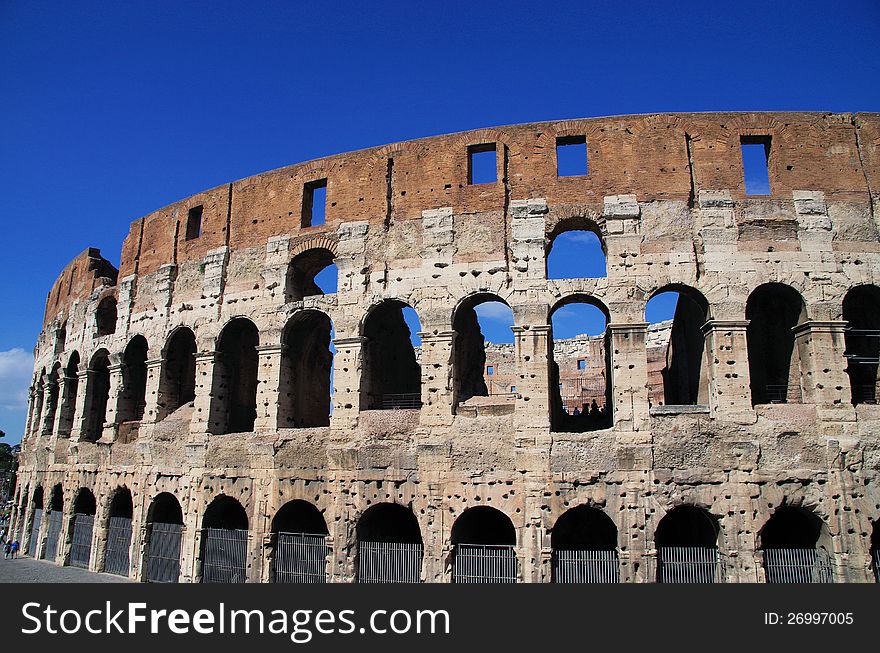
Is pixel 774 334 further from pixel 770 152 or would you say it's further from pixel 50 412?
pixel 50 412

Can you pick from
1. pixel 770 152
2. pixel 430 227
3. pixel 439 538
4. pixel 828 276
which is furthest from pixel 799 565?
pixel 430 227

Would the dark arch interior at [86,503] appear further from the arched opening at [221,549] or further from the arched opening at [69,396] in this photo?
the arched opening at [221,549]

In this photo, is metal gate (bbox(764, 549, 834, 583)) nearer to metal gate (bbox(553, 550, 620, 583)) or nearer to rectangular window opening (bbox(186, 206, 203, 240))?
metal gate (bbox(553, 550, 620, 583))

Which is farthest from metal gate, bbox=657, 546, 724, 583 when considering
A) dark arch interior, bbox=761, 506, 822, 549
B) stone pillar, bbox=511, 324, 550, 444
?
stone pillar, bbox=511, 324, 550, 444

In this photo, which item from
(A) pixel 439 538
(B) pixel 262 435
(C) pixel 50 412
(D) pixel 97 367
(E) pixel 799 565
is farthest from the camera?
(C) pixel 50 412

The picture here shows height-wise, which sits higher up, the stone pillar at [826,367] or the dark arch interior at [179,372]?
the dark arch interior at [179,372]

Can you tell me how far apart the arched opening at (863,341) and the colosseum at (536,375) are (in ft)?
0.16

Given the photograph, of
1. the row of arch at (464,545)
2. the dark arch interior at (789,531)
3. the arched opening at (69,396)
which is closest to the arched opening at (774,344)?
the dark arch interior at (789,531)

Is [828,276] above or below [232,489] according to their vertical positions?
above

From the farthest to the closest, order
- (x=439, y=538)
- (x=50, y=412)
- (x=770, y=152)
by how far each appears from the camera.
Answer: (x=50, y=412) → (x=770, y=152) → (x=439, y=538)

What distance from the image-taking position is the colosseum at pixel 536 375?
11.5 metres

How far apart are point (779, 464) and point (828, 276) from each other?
11.9 ft
